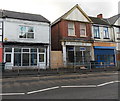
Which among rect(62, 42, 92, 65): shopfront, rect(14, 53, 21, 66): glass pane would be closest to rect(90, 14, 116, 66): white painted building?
rect(62, 42, 92, 65): shopfront

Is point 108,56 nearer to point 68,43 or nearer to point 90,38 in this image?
point 90,38

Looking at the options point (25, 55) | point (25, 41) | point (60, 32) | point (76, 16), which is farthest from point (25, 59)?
point (76, 16)

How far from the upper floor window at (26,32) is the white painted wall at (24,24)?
0.42m

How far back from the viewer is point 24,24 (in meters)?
20.1

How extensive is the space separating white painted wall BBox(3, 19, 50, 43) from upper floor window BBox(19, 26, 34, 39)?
42cm

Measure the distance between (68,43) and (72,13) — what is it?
199 inches

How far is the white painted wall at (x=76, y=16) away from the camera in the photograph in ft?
75.3

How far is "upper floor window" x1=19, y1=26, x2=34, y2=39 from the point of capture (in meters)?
20.0

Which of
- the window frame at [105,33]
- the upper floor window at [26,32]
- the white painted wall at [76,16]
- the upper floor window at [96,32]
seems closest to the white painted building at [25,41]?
the upper floor window at [26,32]

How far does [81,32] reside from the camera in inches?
936

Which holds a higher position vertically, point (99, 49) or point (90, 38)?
point (90, 38)

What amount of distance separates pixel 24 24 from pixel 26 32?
3.70 ft

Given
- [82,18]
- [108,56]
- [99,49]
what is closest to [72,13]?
[82,18]

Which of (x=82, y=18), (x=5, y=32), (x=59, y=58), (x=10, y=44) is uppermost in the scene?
(x=82, y=18)
